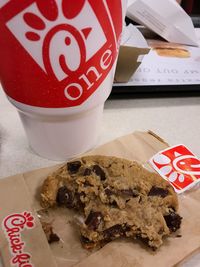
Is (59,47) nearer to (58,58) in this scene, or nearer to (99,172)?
(58,58)

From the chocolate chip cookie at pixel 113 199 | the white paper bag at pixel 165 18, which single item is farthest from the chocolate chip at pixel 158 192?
the white paper bag at pixel 165 18

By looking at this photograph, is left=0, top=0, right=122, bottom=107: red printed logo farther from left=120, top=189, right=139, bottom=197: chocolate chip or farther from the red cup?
left=120, top=189, right=139, bottom=197: chocolate chip

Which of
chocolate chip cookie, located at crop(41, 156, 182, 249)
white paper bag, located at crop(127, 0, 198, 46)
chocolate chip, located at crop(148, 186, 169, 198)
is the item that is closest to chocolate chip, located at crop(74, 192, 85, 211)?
chocolate chip cookie, located at crop(41, 156, 182, 249)

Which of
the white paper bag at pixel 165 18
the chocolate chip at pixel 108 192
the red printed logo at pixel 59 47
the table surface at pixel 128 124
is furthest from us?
the white paper bag at pixel 165 18

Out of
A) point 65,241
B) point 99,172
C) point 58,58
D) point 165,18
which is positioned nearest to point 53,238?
point 65,241

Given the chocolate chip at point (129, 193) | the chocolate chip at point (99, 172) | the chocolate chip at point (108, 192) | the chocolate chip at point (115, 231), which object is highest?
the chocolate chip at point (99, 172)

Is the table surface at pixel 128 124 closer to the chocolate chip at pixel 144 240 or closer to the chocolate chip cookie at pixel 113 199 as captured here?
the chocolate chip cookie at pixel 113 199

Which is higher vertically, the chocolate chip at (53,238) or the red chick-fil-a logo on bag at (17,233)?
the red chick-fil-a logo on bag at (17,233)
